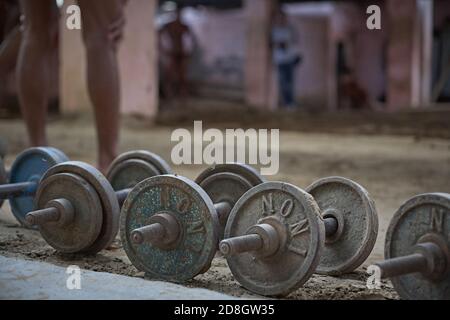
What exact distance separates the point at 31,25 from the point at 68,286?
2.19 meters

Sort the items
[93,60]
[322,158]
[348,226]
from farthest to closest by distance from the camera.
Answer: [322,158], [93,60], [348,226]

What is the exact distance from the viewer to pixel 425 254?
66.4 inches

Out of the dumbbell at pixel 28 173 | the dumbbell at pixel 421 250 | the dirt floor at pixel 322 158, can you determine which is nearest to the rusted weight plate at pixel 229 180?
the dirt floor at pixel 322 158

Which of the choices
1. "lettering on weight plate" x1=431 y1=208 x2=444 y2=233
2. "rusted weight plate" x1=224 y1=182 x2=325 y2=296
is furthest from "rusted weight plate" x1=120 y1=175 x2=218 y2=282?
"lettering on weight plate" x1=431 y1=208 x2=444 y2=233

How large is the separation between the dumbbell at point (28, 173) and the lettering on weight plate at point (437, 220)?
153 cm

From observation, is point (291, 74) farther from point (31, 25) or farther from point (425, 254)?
point (425, 254)

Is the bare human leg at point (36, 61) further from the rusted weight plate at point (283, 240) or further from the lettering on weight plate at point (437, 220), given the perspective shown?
the lettering on weight plate at point (437, 220)

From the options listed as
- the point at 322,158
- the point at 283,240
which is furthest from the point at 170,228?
the point at 322,158

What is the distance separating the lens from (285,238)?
1.91m

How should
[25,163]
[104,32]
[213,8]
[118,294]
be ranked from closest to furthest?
[118,294] < [25,163] < [104,32] < [213,8]

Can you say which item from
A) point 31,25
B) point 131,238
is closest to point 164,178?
point 131,238

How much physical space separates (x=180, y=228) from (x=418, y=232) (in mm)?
669

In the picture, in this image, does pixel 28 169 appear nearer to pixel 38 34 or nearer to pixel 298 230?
pixel 38 34

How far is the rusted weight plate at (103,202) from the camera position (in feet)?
7.35
